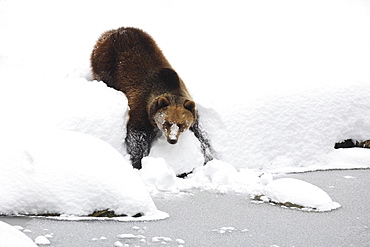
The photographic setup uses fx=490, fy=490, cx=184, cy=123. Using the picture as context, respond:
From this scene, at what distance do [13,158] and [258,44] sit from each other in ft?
29.2

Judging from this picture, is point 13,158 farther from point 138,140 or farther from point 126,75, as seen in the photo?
point 126,75

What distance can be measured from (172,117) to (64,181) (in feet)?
→ 8.86

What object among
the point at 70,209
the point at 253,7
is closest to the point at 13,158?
the point at 70,209

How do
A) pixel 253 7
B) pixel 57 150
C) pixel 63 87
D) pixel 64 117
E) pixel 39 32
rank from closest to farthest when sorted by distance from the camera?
1. pixel 57 150
2. pixel 64 117
3. pixel 63 87
4. pixel 39 32
5. pixel 253 7

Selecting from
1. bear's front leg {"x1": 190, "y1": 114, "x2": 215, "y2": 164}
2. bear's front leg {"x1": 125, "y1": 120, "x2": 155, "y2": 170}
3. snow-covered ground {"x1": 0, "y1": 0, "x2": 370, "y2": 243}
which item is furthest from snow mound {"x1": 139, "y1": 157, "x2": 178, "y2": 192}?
bear's front leg {"x1": 190, "y1": 114, "x2": 215, "y2": 164}

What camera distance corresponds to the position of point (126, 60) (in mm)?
7473

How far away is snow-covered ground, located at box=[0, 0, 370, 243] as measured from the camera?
424cm

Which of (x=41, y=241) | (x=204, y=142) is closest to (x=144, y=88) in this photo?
→ (x=204, y=142)

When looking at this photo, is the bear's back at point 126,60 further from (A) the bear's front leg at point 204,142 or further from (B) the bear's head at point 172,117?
(A) the bear's front leg at point 204,142

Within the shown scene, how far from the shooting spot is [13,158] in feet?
13.9

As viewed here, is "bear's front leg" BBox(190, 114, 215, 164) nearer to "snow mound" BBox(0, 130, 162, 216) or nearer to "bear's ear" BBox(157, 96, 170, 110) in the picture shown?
"bear's ear" BBox(157, 96, 170, 110)

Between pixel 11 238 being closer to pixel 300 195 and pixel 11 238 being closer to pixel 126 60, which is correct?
pixel 300 195

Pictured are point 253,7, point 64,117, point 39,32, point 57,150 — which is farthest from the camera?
point 253,7

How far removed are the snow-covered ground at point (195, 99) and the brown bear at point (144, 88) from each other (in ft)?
0.67
